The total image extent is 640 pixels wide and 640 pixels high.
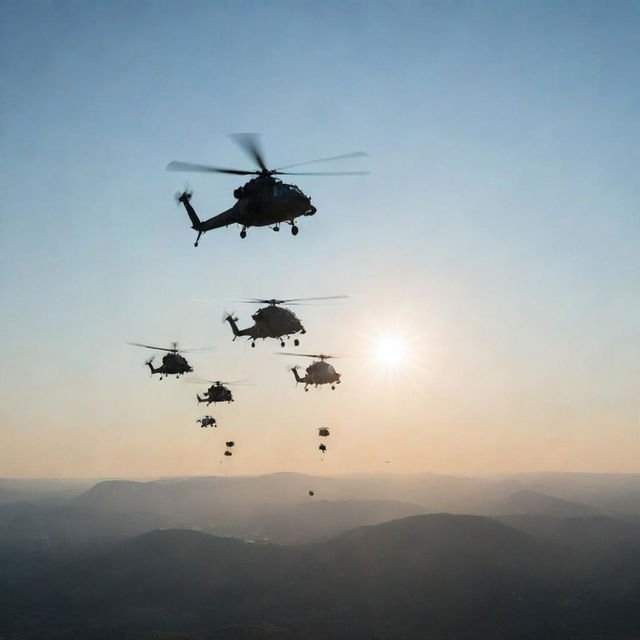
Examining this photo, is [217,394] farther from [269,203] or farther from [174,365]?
[269,203]

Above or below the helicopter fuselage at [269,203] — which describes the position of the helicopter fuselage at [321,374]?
below

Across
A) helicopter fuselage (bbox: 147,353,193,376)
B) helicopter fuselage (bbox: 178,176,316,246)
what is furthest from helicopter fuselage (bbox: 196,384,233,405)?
helicopter fuselage (bbox: 178,176,316,246)

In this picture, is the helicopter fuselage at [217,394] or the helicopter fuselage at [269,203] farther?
the helicopter fuselage at [217,394]

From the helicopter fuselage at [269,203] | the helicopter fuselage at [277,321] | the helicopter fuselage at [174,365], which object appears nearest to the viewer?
the helicopter fuselage at [269,203]

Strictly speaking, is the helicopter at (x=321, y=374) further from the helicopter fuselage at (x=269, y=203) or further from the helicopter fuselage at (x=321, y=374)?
the helicopter fuselage at (x=269, y=203)

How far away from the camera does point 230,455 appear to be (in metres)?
66.4

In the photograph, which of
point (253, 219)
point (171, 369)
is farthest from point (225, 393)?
point (253, 219)

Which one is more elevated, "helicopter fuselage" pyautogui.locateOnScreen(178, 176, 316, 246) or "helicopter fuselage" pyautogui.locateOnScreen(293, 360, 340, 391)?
"helicopter fuselage" pyautogui.locateOnScreen(178, 176, 316, 246)

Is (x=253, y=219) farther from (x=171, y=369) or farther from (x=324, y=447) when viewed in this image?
(x=324, y=447)

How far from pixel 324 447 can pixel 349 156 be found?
171ft

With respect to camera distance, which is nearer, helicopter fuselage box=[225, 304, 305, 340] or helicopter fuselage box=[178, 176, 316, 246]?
helicopter fuselage box=[178, 176, 316, 246]

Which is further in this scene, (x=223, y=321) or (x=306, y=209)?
(x=223, y=321)

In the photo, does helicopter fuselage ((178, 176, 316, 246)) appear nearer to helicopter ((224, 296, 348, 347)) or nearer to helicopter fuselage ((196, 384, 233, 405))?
helicopter ((224, 296, 348, 347))

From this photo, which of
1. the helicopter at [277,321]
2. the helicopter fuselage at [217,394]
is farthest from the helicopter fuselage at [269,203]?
the helicopter fuselage at [217,394]
